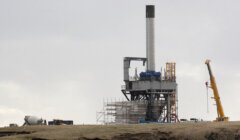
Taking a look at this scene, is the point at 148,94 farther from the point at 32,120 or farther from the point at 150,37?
the point at 32,120

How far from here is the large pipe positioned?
143625mm

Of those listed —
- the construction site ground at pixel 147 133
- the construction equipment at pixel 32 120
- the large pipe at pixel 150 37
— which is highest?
the large pipe at pixel 150 37

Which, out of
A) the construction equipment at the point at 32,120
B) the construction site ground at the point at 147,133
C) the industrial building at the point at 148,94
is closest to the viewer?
the construction site ground at the point at 147,133

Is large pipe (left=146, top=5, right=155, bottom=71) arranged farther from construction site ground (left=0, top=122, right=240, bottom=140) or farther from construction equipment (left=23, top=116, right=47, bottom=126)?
construction site ground (left=0, top=122, right=240, bottom=140)

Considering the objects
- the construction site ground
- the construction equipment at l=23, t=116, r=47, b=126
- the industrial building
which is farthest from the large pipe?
the construction site ground

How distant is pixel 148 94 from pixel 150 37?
1404cm

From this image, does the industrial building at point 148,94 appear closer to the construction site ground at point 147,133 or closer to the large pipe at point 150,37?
the large pipe at point 150,37

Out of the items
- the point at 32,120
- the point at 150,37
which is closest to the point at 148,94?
the point at 150,37

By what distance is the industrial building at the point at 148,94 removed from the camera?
14125 cm

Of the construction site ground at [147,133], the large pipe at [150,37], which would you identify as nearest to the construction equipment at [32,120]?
the construction site ground at [147,133]

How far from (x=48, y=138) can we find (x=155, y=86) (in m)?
80.4

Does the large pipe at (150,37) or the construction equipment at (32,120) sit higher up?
the large pipe at (150,37)

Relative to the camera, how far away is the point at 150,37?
144m

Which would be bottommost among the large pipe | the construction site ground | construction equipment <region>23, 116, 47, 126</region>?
the construction site ground
